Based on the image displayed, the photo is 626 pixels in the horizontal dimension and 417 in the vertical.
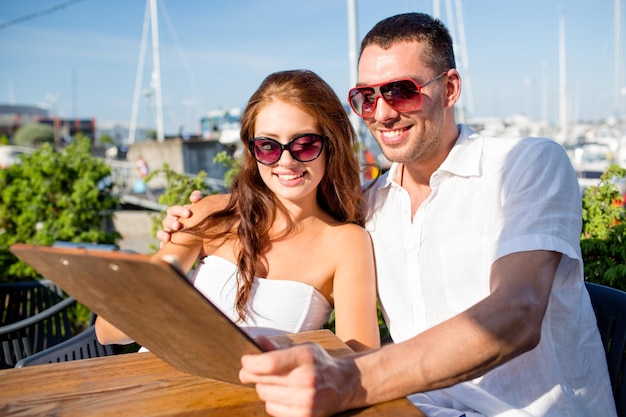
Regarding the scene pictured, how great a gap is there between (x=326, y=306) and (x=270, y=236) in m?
0.43

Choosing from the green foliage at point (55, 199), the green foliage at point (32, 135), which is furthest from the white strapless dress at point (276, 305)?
the green foliage at point (32, 135)

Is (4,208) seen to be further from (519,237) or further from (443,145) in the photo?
(519,237)

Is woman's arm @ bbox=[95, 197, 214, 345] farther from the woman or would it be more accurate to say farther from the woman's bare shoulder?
the woman's bare shoulder

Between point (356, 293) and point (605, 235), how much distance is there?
1.88 metres

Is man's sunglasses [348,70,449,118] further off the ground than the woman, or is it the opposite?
man's sunglasses [348,70,449,118]

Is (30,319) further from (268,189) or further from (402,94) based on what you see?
(402,94)

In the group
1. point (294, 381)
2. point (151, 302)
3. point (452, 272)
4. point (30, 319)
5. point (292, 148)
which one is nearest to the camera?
point (151, 302)

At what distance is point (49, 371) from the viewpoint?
5.36 ft

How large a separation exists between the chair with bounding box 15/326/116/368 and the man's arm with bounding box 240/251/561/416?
4.92 ft

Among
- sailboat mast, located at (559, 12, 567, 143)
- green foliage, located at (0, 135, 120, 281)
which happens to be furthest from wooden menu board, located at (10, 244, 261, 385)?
sailboat mast, located at (559, 12, 567, 143)

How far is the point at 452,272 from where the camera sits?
2.10 metres

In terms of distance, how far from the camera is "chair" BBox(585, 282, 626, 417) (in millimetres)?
2117

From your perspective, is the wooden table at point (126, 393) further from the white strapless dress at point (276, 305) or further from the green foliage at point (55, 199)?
the green foliage at point (55, 199)

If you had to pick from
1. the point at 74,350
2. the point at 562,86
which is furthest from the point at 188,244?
the point at 562,86
